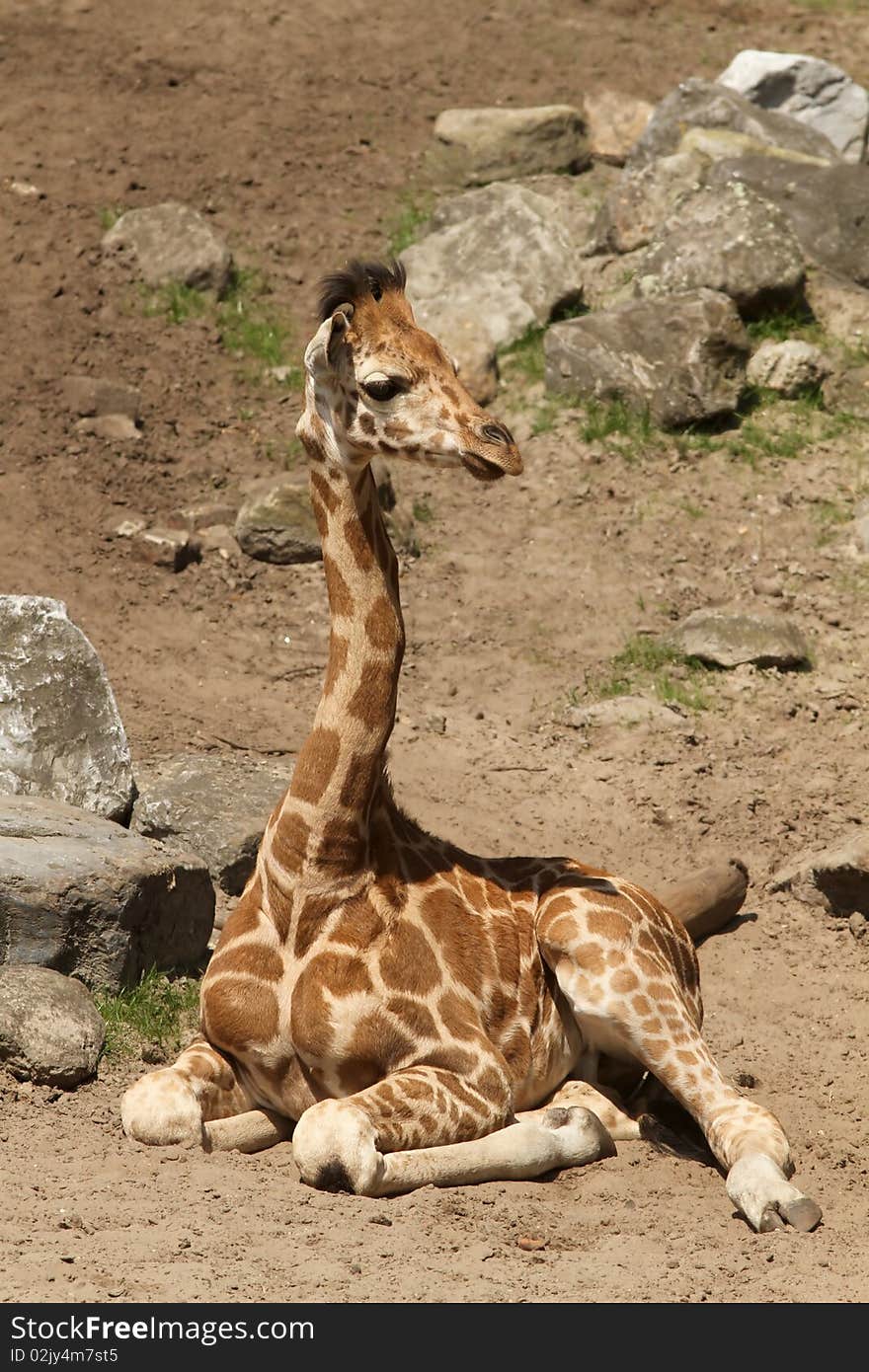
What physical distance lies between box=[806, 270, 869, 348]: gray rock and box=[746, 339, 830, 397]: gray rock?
44cm

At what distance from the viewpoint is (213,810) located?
8.43 meters

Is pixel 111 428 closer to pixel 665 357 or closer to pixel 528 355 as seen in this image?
pixel 528 355

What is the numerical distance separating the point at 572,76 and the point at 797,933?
11919mm

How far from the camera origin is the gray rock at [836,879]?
8484 millimetres

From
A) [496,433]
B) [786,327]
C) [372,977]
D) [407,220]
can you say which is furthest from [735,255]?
[372,977]

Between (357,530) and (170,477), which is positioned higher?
(357,530)

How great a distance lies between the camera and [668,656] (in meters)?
11.0

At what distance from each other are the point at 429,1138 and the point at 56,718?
321 centimetres

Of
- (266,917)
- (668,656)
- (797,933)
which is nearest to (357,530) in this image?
(266,917)

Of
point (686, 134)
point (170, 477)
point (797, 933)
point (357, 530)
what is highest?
point (357, 530)

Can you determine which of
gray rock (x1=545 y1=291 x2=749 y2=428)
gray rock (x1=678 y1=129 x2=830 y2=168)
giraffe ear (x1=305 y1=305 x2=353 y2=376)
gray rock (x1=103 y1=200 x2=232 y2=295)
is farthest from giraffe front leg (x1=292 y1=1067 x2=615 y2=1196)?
gray rock (x1=678 y1=129 x2=830 y2=168)

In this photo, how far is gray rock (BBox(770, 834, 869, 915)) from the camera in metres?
8.48

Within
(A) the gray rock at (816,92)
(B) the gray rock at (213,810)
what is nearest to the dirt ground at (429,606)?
(B) the gray rock at (213,810)
